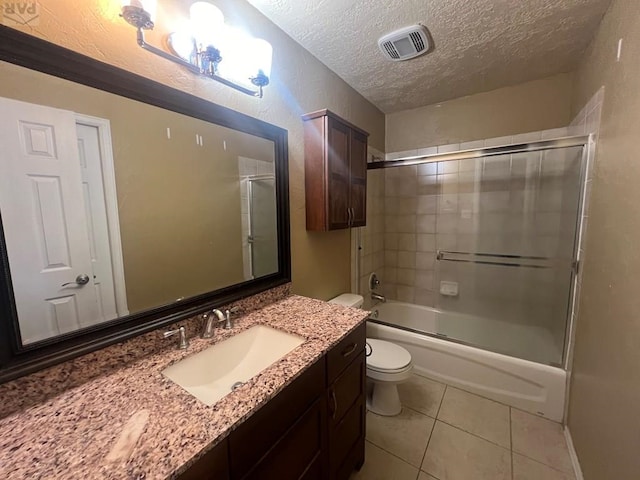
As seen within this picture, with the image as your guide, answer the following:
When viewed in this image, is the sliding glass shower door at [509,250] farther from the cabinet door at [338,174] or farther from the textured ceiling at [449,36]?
the cabinet door at [338,174]

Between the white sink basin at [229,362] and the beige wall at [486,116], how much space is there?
7.65ft

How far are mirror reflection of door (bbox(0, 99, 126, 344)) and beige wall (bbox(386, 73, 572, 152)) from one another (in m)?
2.51

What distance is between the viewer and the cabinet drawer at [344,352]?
107cm

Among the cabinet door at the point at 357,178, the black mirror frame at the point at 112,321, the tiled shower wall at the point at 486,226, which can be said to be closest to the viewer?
the black mirror frame at the point at 112,321

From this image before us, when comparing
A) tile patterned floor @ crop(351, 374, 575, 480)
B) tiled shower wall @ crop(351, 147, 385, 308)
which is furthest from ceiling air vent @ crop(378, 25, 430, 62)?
tile patterned floor @ crop(351, 374, 575, 480)

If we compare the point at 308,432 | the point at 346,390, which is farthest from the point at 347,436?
the point at 308,432

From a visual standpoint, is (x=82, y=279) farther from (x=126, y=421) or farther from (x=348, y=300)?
(x=348, y=300)

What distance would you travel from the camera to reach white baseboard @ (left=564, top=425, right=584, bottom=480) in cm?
134

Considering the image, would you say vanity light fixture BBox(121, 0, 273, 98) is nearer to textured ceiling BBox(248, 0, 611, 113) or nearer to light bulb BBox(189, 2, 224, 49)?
light bulb BBox(189, 2, 224, 49)

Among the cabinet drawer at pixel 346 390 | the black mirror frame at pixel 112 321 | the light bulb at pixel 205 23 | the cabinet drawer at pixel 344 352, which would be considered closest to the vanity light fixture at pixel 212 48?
the light bulb at pixel 205 23

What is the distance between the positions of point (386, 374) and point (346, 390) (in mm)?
571

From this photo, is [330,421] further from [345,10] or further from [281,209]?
[345,10]

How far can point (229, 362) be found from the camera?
111 centimetres

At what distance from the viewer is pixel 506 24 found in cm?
146
